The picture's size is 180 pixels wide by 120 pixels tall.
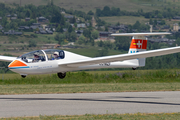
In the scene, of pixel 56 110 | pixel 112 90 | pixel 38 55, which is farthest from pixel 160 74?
pixel 56 110

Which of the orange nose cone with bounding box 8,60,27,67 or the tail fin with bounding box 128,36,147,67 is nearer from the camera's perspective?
the orange nose cone with bounding box 8,60,27,67

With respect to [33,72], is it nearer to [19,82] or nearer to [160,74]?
[19,82]

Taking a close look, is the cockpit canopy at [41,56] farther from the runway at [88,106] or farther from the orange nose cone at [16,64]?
the runway at [88,106]

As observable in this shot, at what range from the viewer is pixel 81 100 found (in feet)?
47.9

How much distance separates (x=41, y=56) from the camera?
19531 mm

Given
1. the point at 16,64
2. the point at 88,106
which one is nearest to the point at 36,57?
the point at 16,64

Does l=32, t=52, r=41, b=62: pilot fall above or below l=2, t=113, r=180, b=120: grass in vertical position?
above

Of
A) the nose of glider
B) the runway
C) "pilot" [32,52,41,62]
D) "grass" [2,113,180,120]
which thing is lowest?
the runway

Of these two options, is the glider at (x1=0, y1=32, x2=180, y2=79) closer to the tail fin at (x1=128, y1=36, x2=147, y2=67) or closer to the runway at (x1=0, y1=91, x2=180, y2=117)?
the runway at (x1=0, y1=91, x2=180, y2=117)

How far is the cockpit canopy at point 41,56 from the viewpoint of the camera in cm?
1912

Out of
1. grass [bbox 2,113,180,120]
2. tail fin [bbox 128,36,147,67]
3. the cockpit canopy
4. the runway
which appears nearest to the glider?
the cockpit canopy

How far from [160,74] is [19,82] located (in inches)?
514

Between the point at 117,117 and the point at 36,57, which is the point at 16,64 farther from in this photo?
the point at 117,117

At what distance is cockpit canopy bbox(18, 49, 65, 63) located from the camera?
19.1m
